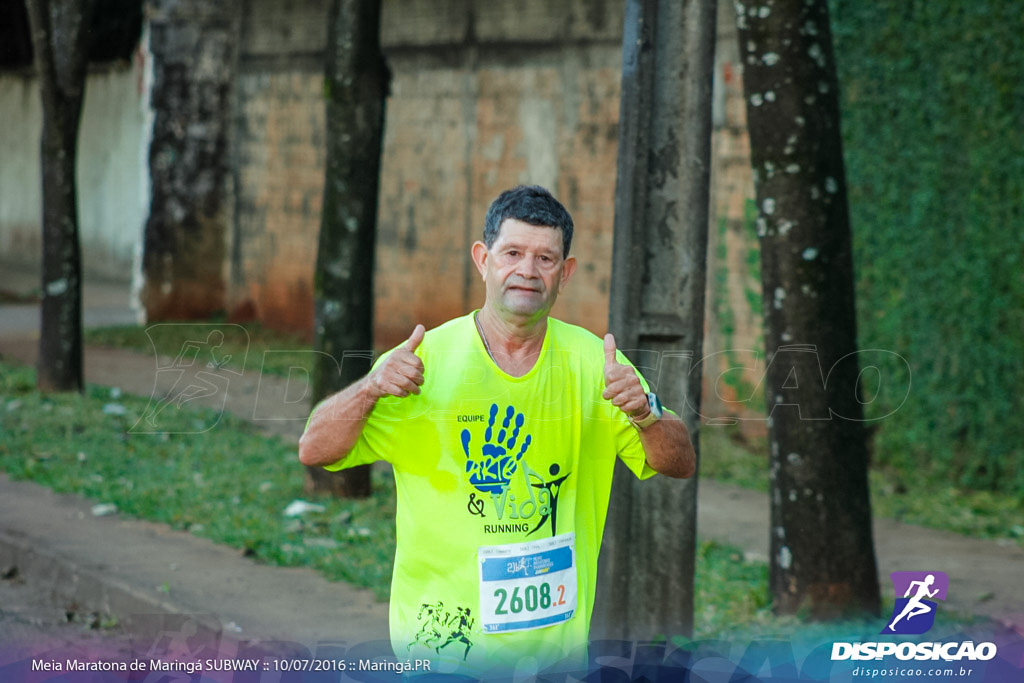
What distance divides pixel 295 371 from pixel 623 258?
8474 millimetres

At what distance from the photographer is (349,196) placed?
7699mm

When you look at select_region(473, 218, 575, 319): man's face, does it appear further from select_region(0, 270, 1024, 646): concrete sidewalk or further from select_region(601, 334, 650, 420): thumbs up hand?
select_region(0, 270, 1024, 646): concrete sidewalk

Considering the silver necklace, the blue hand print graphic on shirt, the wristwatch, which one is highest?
the silver necklace

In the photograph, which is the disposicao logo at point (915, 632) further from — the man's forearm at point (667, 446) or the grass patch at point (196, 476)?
the grass patch at point (196, 476)

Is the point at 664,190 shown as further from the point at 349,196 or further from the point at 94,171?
the point at 94,171

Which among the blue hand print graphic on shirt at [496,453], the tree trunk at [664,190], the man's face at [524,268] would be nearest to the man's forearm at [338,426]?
the blue hand print graphic on shirt at [496,453]

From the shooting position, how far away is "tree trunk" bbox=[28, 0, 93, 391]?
10391 mm

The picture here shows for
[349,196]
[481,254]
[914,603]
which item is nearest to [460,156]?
[349,196]

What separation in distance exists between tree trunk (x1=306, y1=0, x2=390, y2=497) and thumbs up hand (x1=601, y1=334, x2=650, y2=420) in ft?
14.7

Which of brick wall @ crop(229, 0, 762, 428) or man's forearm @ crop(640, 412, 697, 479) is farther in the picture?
brick wall @ crop(229, 0, 762, 428)

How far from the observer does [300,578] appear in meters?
6.36

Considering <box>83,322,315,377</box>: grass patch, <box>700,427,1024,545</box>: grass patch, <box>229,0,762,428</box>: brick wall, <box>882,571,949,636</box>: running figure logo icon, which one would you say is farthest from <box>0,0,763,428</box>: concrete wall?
<box>882,571,949,636</box>: running figure logo icon

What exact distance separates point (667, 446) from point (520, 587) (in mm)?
516

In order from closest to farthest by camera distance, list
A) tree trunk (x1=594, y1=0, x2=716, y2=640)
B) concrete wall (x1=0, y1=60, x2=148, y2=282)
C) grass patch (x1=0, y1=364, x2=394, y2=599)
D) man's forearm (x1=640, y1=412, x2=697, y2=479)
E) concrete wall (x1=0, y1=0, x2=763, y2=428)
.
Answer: man's forearm (x1=640, y1=412, x2=697, y2=479), tree trunk (x1=594, y1=0, x2=716, y2=640), grass patch (x1=0, y1=364, x2=394, y2=599), concrete wall (x1=0, y1=0, x2=763, y2=428), concrete wall (x1=0, y1=60, x2=148, y2=282)
